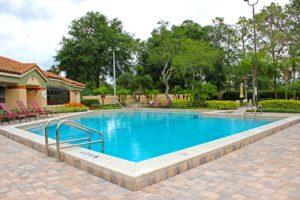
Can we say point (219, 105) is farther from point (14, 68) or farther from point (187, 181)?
point (187, 181)

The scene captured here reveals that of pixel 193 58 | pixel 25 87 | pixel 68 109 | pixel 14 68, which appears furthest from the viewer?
pixel 193 58

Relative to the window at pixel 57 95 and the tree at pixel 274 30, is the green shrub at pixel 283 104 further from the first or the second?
the window at pixel 57 95

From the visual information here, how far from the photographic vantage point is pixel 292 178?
4.66 metres

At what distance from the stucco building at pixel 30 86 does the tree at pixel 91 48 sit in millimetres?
10907

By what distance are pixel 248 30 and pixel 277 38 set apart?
646 centimetres

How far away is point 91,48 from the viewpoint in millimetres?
37719

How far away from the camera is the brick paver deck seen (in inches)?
161

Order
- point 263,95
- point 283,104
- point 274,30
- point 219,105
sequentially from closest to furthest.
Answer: point 283,104
point 219,105
point 274,30
point 263,95

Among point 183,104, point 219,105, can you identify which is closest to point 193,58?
point 183,104

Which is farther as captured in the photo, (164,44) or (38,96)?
(164,44)

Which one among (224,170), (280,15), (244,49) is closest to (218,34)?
(244,49)

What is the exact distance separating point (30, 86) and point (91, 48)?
17248 millimetres

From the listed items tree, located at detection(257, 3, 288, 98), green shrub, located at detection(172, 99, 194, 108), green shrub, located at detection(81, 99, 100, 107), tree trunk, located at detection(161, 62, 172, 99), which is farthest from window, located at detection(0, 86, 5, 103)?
tree, located at detection(257, 3, 288, 98)

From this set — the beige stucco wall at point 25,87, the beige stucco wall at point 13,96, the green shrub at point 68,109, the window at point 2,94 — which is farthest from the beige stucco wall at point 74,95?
the window at point 2,94
